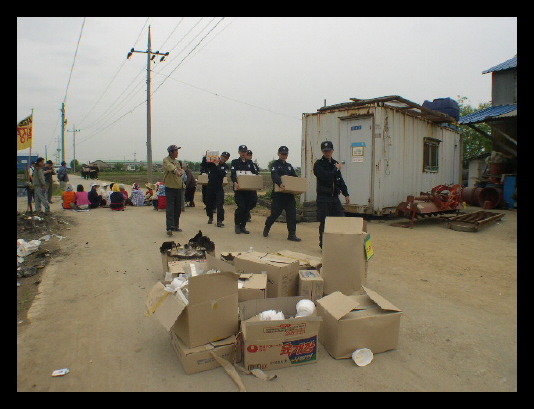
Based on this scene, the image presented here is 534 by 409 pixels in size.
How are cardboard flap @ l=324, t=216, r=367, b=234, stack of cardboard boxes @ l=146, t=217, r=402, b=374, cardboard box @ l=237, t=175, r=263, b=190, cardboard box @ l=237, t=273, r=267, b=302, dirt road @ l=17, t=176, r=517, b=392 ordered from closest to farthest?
dirt road @ l=17, t=176, r=517, b=392, stack of cardboard boxes @ l=146, t=217, r=402, b=374, cardboard box @ l=237, t=273, r=267, b=302, cardboard flap @ l=324, t=216, r=367, b=234, cardboard box @ l=237, t=175, r=263, b=190

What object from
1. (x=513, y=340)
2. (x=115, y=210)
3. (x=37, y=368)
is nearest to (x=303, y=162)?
(x=115, y=210)

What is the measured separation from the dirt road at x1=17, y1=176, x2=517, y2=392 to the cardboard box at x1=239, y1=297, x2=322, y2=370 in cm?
9

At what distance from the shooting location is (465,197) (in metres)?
15.1

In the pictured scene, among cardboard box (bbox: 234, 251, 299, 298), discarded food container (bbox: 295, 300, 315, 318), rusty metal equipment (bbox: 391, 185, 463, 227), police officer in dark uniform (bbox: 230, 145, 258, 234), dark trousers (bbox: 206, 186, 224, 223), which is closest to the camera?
→ discarded food container (bbox: 295, 300, 315, 318)

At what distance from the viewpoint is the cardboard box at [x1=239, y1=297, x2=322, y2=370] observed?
2.76m

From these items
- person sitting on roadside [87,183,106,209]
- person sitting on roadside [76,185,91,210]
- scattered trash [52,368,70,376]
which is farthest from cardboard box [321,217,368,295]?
person sitting on roadside [87,183,106,209]

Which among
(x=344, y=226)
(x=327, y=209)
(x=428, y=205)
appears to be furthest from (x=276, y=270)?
(x=428, y=205)

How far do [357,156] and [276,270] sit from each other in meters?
6.94

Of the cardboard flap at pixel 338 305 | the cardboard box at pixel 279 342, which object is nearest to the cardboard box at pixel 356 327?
the cardboard flap at pixel 338 305

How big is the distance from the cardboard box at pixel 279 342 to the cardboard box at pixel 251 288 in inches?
21.5

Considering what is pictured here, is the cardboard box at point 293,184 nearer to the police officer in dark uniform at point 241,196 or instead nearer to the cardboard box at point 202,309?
the police officer in dark uniform at point 241,196

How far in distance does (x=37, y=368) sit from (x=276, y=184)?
5363mm

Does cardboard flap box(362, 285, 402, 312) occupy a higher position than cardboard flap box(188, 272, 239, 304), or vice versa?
cardboard flap box(188, 272, 239, 304)

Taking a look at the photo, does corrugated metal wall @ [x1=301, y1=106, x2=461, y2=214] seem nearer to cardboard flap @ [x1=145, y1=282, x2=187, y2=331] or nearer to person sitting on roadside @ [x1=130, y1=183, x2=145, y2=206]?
person sitting on roadside @ [x1=130, y1=183, x2=145, y2=206]
